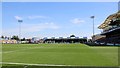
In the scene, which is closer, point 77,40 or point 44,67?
point 44,67

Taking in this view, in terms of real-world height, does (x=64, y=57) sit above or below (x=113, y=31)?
below

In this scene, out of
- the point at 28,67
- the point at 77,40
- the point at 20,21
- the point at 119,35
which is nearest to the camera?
the point at 28,67

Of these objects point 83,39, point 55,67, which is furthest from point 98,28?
point 55,67

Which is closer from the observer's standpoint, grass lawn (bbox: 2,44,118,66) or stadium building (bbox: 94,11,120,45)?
grass lawn (bbox: 2,44,118,66)

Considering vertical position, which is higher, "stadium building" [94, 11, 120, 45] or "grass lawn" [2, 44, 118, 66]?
"stadium building" [94, 11, 120, 45]

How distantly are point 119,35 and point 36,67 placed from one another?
7555cm

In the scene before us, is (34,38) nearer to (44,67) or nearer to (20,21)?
(20,21)

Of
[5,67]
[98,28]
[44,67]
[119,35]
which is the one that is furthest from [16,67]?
[98,28]

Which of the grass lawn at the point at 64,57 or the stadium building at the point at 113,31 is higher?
the stadium building at the point at 113,31

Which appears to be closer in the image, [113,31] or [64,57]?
[64,57]

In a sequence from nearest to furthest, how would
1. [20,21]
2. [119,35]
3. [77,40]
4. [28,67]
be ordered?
1. [28,67]
2. [119,35]
3. [20,21]
4. [77,40]

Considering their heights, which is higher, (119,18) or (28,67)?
(119,18)

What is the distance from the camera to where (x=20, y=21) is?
135750 millimetres

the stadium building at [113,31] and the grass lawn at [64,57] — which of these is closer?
the grass lawn at [64,57]
